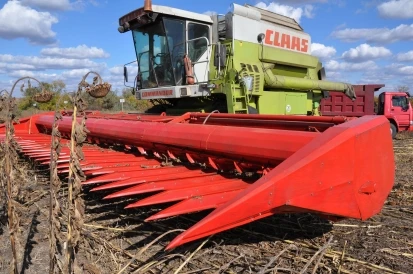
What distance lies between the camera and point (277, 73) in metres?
6.76

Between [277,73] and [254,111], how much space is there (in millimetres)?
1481

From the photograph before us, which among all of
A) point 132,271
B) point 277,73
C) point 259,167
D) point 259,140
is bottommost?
point 132,271

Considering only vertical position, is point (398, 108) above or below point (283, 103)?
below

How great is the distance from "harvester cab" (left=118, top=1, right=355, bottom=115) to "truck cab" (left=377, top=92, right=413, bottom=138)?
758 centimetres

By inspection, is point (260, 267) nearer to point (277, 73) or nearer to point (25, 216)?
point (25, 216)

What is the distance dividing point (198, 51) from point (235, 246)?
3916 millimetres

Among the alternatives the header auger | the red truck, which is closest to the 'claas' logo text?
the header auger

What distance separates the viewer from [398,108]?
13.1 m

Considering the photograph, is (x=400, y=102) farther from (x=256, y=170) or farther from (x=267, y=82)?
(x=256, y=170)

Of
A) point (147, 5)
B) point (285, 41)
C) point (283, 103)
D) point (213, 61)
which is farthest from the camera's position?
point (285, 41)

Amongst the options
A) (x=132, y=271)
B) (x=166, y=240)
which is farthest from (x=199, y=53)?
(x=132, y=271)

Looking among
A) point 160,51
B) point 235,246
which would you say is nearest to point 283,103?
point 160,51

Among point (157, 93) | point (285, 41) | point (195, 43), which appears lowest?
point (157, 93)

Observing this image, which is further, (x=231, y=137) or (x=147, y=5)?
(x=147, y=5)
